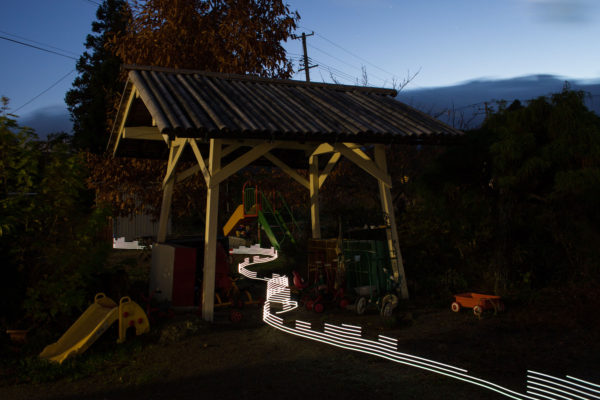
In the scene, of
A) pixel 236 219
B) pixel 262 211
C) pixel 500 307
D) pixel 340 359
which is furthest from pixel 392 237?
pixel 236 219

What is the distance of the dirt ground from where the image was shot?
4941 mm

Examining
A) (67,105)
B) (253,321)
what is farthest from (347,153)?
(67,105)

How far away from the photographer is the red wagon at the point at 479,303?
7.94 meters

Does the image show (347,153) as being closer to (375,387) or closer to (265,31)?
(375,387)

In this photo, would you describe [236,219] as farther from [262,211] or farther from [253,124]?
[253,124]

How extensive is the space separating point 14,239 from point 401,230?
779 centimetres

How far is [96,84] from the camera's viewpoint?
23.7 meters

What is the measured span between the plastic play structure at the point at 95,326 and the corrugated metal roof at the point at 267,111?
8.62 feet

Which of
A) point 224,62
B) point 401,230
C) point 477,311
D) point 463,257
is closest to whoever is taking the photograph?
point 477,311

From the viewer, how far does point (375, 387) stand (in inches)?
193

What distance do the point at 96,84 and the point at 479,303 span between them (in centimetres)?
2134

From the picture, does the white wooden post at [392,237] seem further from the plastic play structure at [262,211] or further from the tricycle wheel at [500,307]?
the plastic play structure at [262,211]

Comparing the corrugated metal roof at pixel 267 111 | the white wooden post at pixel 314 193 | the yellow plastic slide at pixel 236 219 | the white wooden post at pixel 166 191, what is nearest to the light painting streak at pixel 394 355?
the white wooden post at pixel 314 193

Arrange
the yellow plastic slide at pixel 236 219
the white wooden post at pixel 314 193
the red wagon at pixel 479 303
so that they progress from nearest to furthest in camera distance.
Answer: the red wagon at pixel 479 303, the white wooden post at pixel 314 193, the yellow plastic slide at pixel 236 219
